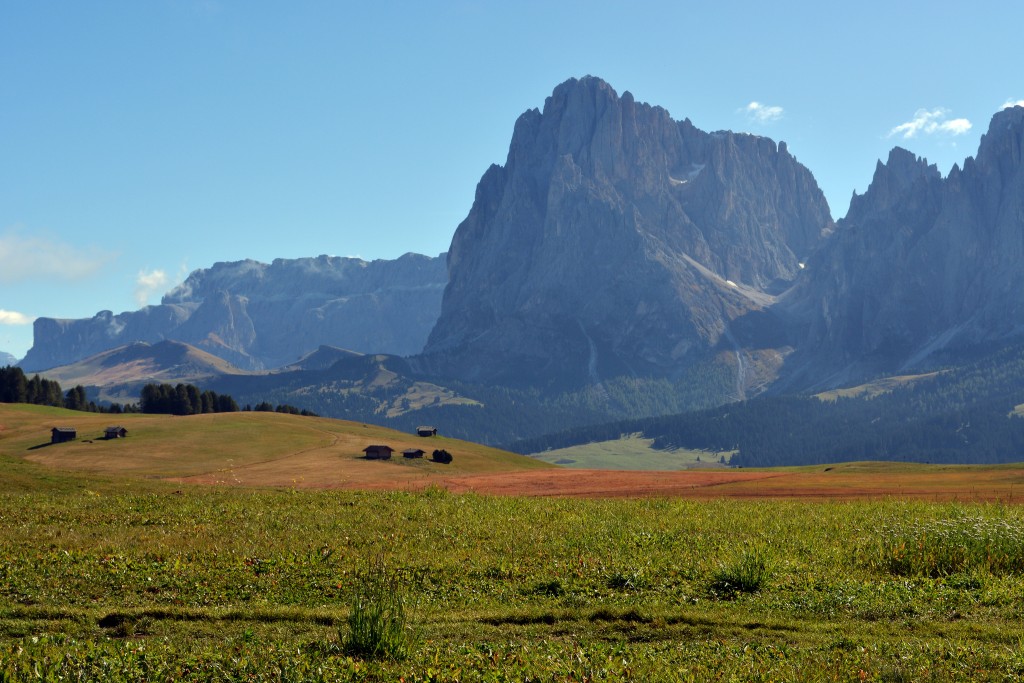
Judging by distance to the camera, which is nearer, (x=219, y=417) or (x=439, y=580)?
(x=439, y=580)

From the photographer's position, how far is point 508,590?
1179 inches

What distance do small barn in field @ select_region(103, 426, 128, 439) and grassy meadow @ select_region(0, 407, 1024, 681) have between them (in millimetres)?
86326

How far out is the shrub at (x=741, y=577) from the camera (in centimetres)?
2931

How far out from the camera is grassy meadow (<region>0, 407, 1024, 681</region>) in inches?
776

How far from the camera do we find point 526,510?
158 ft

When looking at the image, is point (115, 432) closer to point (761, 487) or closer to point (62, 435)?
point (62, 435)

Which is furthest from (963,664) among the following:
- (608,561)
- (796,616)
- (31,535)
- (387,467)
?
(387,467)

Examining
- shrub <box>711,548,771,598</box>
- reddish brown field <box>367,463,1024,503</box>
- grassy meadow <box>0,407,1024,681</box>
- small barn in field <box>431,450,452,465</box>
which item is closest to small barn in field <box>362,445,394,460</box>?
small barn in field <box>431,450,452,465</box>

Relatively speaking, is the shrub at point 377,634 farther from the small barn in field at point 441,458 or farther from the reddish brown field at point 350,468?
the small barn in field at point 441,458

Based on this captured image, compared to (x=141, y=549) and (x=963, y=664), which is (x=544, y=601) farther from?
(x=141, y=549)

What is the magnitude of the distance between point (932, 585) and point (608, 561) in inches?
419

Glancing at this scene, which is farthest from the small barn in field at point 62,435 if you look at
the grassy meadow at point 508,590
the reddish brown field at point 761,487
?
the grassy meadow at point 508,590

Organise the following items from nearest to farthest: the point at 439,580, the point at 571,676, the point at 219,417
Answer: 1. the point at 571,676
2. the point at 439,580
3. the point at 219,417

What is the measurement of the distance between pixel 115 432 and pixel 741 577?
116655 millimetres
